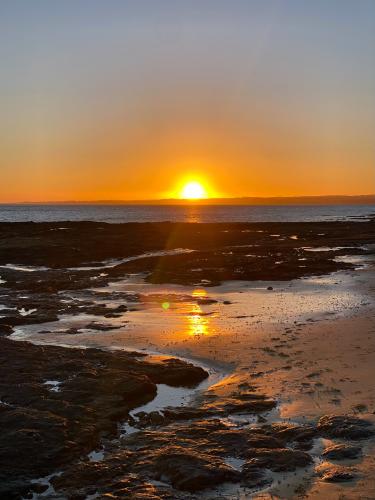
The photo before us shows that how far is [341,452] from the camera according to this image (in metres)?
9.12

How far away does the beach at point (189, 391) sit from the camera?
8523 mm

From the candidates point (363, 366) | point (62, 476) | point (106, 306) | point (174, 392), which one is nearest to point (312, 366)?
point (363, 366)

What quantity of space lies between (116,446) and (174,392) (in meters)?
3.21

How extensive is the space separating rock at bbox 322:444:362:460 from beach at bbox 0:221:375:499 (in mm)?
27

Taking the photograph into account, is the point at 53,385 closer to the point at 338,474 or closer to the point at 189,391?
the point at 189,391

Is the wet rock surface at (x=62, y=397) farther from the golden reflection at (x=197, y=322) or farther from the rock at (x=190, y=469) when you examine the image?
the golden reflection at (x=197, y=322)

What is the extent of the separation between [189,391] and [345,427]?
3.90 m

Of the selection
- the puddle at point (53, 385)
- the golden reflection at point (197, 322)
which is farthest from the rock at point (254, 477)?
the golden reflection at point (197, 322)

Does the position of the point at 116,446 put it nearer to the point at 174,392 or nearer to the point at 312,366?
the point at 174,392

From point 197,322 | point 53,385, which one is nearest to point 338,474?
point 53,385

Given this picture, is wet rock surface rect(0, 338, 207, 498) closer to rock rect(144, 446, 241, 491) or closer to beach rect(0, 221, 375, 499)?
beach rect(0, 221, 375, 499)

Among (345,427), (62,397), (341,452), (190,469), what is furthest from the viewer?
(62,397)

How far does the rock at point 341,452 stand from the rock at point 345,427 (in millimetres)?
451

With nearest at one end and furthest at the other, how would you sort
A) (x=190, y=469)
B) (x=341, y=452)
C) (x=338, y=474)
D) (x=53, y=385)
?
1. (x=338, y=474)
2. (x=190, y=469)
3. (x=341, y=452)
4. (x=53, y=385)
